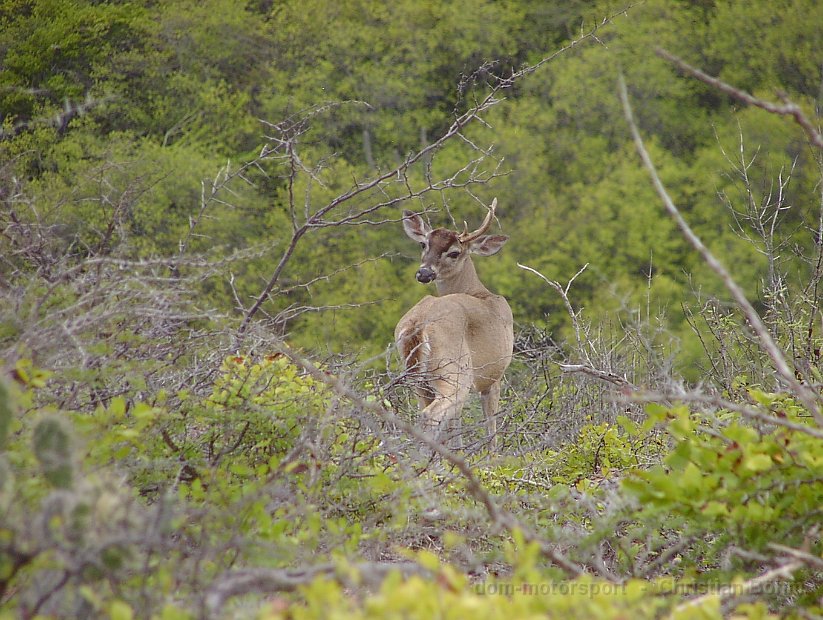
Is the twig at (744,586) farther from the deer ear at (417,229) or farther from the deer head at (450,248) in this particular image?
the deer ear at (417,229)

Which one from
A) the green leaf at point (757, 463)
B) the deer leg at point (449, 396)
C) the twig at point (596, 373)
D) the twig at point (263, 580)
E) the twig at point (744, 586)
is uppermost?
the twig at point (263, 580)

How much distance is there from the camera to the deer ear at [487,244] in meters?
9.68

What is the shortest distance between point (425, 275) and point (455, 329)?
1315 mm

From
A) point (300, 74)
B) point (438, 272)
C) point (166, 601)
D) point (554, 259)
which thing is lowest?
point (554, 259)

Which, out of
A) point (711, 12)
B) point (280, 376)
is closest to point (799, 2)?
point (711, 12)

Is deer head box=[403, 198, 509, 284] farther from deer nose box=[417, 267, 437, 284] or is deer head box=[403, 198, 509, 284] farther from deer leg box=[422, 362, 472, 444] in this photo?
deer leg box=[422, 362, 472, 444]

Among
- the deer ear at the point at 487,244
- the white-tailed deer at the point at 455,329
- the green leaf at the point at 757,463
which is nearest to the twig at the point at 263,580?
the green leaf at the point at 757,463

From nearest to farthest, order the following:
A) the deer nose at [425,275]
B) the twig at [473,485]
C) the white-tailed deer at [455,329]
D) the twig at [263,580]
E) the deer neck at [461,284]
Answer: the twig at [263,580] → the twig at [473,485] → the white-tailed deer at [455,329] → the deer nose at [425,275] → the deer neck at [461,284]

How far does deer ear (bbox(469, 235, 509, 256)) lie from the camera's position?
9680mm

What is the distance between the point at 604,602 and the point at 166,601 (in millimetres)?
1039

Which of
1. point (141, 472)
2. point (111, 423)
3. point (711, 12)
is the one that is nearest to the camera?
point (111, 423)

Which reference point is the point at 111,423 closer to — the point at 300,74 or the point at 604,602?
the point at 604,602

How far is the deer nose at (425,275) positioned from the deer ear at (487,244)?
497 mm

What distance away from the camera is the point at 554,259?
31.2m
